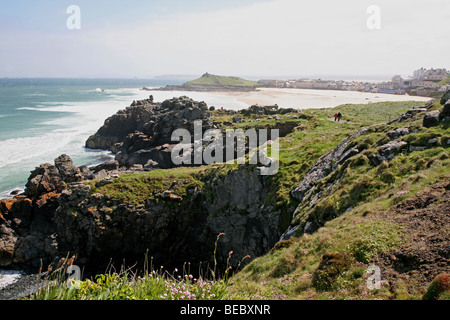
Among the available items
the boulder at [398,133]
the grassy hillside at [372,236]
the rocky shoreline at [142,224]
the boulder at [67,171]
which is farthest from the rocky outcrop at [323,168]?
the boulder at [67,171]

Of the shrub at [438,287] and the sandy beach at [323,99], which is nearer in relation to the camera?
the shrub at [438,287]

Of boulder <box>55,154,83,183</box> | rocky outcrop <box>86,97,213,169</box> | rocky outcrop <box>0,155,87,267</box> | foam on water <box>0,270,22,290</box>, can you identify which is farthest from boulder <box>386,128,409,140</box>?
boulder <box>55,154,83,183</box>

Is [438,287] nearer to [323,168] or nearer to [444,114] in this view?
[444,114]

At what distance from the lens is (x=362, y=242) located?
1101 centimetres

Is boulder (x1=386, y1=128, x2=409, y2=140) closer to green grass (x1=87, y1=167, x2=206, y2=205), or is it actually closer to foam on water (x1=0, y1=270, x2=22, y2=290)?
green grass (x1=87, y1=167, x2=206, y2=205)

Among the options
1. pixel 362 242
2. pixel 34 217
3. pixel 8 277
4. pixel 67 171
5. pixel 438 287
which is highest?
pixel 438 287

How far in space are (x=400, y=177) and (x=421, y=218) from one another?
487 cm

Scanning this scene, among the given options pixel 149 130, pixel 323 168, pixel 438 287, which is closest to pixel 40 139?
pixel 149 130

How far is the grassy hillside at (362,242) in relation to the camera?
26.3 ft

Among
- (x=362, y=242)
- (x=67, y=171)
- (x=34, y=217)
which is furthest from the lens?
(x=67, y=171)

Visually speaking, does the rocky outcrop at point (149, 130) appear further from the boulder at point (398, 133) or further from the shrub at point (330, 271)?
the shrub at point (330, 271)
